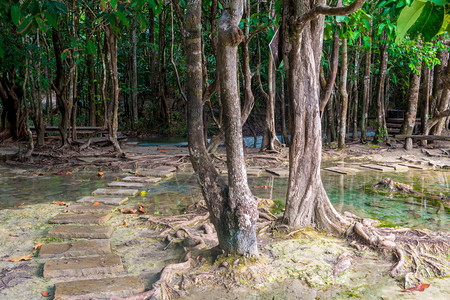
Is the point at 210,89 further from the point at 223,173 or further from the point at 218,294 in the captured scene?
the point at 218,294

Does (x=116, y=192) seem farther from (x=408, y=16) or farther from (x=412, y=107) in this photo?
(x=412, y=107)

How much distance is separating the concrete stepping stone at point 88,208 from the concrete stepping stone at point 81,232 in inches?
31.5

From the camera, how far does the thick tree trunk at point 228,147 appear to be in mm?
3029

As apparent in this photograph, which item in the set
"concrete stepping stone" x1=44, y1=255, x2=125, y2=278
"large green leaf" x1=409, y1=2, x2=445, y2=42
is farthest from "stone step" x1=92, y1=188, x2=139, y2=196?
"large green leaf" x1=409, y1=2, x2=445, y2=42

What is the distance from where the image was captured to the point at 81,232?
4.00 metres

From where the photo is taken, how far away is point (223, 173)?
7926 millimetres

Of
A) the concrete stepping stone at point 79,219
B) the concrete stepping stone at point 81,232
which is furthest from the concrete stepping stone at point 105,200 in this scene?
the concrete stepping stone at point 81,232

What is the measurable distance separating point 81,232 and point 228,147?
2040mm

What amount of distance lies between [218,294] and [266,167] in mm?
6122

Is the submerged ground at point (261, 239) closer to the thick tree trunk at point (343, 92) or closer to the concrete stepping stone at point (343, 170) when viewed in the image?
the concrete stepping stone at point (343, 170)

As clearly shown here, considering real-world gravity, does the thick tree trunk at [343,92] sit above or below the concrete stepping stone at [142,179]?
above

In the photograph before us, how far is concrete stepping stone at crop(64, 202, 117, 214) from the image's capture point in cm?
495

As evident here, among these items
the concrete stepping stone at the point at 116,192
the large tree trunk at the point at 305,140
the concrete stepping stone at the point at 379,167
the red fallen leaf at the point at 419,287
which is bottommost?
the red fallen leaf at the point at 419,287

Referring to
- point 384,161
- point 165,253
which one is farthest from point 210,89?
point 165,253
